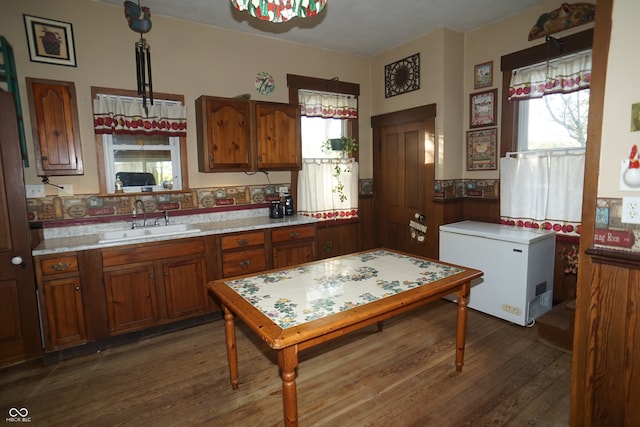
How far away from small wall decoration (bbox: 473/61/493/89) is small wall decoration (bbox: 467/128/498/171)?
18.5 inches

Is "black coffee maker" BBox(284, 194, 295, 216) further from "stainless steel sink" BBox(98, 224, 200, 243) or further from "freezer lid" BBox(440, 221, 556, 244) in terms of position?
"freezer lid" BBox(440, 221, 556, 244)

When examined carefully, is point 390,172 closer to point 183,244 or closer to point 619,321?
point 183,244

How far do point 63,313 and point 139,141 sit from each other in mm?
1539

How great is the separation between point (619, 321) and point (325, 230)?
2958mm

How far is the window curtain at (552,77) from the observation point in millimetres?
2768

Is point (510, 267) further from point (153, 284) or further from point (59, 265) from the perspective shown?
point (59, 265)

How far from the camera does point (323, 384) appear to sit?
2.19 meters

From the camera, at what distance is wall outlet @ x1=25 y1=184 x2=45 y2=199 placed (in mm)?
2678

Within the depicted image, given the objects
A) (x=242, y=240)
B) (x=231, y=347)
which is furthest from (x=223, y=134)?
(x=231, y=347)

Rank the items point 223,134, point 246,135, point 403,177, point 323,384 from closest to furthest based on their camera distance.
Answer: point 323,384
point 223,134
point 246,135
point 403,177

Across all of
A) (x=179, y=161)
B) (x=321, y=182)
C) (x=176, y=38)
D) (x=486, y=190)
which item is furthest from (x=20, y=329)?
(x=486, y=190)

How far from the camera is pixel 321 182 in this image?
159 inches

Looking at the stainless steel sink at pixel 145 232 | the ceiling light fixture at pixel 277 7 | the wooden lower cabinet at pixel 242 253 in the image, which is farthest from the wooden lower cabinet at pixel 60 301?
the ceiling light fixture at pixel 277 7

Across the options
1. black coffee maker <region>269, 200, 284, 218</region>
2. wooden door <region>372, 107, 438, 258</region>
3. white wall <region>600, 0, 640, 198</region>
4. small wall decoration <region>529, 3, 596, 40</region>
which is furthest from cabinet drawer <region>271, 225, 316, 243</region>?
small wall decoration <region>529, 3, 596, 40</region>
